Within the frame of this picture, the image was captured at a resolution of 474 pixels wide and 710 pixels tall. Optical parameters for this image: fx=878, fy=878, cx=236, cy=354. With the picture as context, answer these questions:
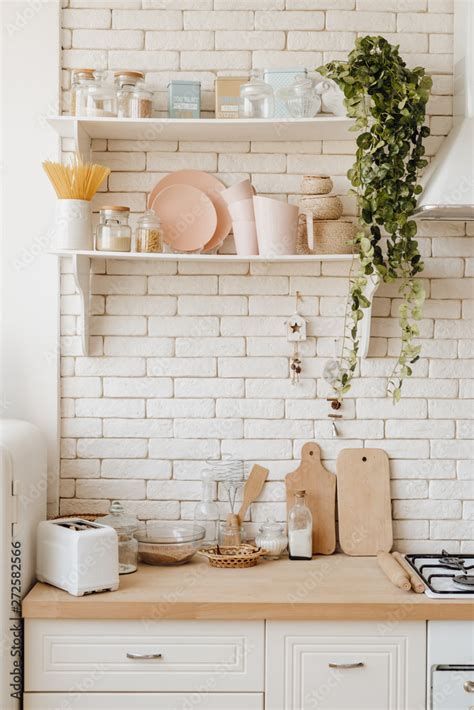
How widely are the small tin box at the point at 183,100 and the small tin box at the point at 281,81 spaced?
240mm

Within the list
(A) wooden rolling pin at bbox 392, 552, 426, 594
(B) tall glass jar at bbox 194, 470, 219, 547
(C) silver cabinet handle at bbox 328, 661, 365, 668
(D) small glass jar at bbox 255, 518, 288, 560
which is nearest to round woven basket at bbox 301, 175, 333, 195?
(B) tall glass jar at bbox 194, 470, 219, 547

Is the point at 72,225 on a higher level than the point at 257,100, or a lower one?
lower

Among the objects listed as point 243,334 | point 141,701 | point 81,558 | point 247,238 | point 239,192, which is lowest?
point 141,701

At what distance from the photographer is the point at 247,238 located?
2742mm

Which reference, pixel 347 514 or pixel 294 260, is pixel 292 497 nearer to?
pixel 347 514

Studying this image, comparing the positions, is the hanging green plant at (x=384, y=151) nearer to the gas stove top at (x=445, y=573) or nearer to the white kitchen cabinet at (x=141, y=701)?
the gas stove top at (x=445, y=573)

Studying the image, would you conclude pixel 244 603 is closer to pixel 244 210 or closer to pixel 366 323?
pixel 366 323

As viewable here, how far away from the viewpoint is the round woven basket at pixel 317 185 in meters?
2.76

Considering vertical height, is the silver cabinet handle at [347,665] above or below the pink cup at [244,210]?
below

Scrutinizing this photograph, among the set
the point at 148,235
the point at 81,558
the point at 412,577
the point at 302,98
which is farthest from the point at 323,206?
the point at 81,558

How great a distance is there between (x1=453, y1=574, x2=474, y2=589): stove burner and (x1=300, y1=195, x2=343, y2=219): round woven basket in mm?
1141

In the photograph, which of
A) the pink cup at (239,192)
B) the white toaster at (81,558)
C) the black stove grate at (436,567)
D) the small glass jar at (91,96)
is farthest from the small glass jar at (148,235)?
the black stove grate at (436,567)

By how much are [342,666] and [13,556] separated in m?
0.94

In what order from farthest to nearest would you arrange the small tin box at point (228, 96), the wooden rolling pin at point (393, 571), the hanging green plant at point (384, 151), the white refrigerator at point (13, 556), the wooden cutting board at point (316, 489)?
1. the wooden cutting board at point (316, 489)
2. the small tin box at point (228, 96)
3. the hanging green plant at point (384, 151)
4. the wooden rolling pin at point (393, 571)
5. the white refrigerator at point (13, 556)
